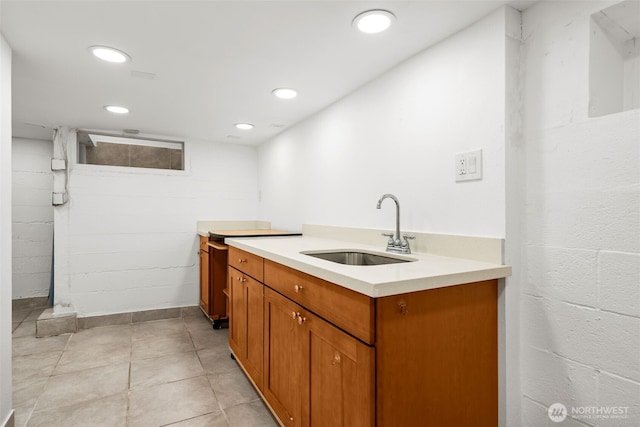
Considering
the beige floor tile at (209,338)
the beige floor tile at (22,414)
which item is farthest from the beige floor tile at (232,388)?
the beige floor tile at (22,414)

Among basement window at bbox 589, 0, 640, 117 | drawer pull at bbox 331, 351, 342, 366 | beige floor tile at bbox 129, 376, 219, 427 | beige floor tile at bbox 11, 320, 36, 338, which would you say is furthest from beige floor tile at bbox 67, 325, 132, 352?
basement window at bbox 589, 0, 640, 117

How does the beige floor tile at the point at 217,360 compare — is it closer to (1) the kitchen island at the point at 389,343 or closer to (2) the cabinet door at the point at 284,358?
(2) the cabinet door at the point at 284,358

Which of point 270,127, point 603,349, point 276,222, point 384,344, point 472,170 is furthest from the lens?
point 276,222

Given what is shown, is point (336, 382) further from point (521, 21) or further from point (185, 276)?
point (185, 276)

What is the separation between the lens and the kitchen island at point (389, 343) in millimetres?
1021

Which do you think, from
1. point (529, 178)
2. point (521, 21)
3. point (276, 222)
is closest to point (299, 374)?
point (529, 178)

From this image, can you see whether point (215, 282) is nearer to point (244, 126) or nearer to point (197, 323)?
point (197, 323)

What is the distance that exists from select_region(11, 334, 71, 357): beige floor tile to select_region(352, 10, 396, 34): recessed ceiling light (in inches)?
128

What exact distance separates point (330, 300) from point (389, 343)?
10.6 inches

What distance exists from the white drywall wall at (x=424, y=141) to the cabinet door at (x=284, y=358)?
789 millimetres

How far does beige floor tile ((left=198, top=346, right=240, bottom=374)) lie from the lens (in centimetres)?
233

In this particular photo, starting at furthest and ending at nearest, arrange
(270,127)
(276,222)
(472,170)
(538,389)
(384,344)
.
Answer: (276,222)
(270,127)
(472,170)
(538,389)
(384,344)

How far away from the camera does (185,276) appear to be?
3709 mm

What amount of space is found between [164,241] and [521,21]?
3556 millimetres
